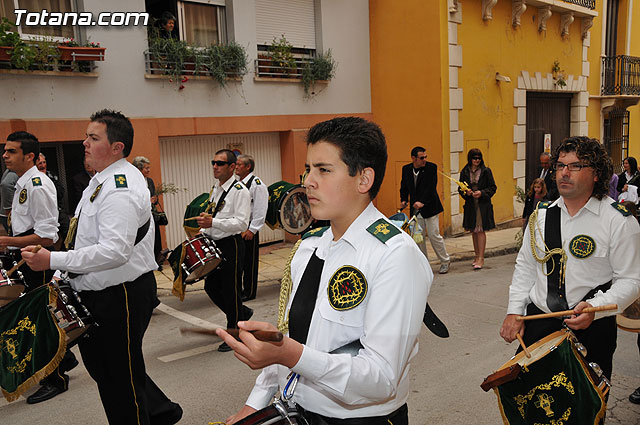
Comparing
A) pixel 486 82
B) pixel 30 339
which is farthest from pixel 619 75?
pixel 30 339

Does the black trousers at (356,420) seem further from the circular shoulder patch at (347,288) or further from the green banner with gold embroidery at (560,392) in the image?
the green banner with gold embroidery at (560,392)

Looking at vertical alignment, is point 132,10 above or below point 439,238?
above

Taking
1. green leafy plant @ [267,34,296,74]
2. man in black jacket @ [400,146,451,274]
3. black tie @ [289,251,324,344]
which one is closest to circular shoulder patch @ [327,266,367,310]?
black tie @ [289,251,324,344]

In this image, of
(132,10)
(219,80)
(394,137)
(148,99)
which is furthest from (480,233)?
(132,10)

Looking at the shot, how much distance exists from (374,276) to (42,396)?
4.12m

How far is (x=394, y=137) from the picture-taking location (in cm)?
1295

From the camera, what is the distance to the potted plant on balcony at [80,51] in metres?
8.57

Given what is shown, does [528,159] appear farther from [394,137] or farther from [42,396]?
[42,396]

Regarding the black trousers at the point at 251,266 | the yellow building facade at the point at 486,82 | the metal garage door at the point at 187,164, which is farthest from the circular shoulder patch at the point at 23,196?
the yellow building facade at the point at 486,82

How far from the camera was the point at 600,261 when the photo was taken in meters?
3.15

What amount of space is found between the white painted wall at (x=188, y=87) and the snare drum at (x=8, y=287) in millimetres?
4780

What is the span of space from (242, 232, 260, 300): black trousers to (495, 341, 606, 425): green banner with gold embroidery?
507 cm

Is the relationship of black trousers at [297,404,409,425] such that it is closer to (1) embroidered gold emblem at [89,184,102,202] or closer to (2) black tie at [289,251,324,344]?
(2) black tie at [289,251,324,344]

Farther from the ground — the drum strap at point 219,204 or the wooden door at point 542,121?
the wooden door at point 542,121
